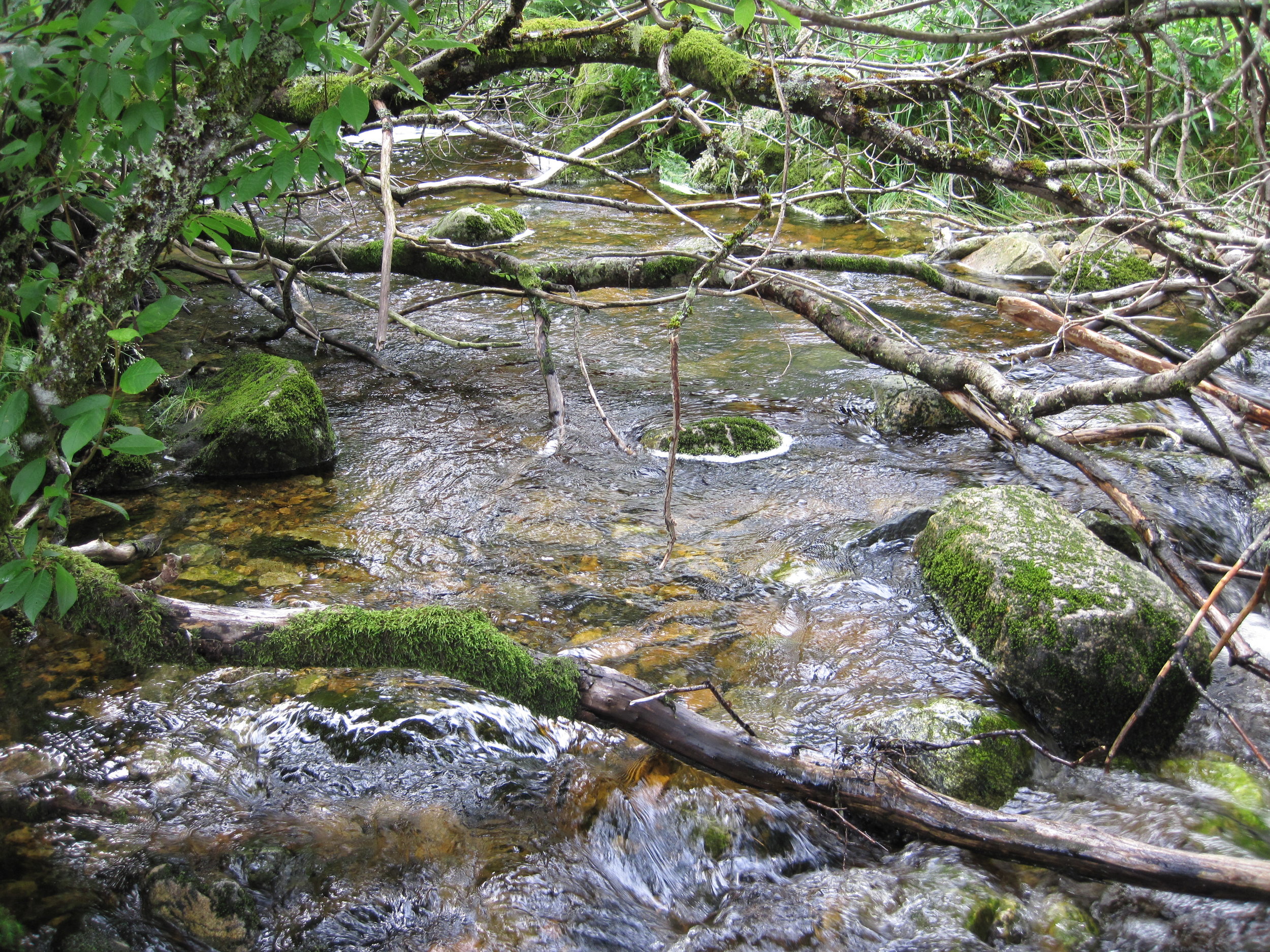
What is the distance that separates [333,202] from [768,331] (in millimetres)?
5497

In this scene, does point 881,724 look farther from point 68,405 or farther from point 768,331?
point 768,331

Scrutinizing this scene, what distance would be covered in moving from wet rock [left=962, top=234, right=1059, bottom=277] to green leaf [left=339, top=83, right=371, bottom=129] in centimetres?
757

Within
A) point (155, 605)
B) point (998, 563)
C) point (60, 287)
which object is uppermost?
point (60, 287)

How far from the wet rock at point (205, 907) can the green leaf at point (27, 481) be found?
1.16 metres

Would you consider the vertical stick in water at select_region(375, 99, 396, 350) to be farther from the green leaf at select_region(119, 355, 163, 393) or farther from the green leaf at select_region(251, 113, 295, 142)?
the green leaf at select_region(119, 355, 163, 393)

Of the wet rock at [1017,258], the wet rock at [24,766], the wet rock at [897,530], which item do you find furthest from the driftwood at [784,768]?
the wet rock at [1017,258]

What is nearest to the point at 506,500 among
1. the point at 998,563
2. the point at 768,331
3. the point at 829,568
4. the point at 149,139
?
the point at 829,568

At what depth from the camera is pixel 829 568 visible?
13.2ft

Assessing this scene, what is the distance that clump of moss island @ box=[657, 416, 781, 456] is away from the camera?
5.09m

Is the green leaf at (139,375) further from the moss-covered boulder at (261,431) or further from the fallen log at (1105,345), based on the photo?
the fallen log at (1105,345)

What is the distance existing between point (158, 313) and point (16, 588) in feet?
2.25

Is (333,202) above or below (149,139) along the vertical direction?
below

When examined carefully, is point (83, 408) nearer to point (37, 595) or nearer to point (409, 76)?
point (37, 595)

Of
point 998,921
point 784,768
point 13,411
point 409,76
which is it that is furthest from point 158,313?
point 998,921
